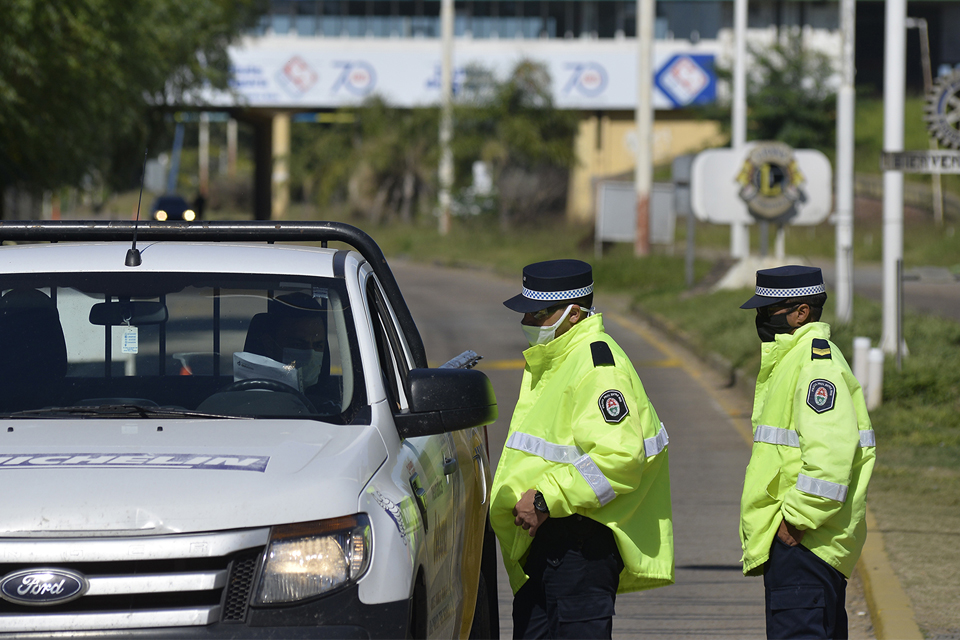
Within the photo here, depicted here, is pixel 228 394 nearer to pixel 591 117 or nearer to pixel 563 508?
pixel 563 508

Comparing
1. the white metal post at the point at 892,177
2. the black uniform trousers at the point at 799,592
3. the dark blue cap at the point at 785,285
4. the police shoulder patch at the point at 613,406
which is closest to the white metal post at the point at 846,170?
the white metal post at the point at 892,177

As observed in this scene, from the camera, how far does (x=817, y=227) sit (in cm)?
4184

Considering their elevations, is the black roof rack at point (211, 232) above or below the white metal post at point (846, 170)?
below

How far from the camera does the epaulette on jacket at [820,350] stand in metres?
4.14

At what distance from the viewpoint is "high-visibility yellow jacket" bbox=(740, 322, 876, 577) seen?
399cm

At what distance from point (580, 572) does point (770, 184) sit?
17.2 m

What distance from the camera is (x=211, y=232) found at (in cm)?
441

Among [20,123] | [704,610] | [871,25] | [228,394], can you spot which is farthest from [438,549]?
[871,25]

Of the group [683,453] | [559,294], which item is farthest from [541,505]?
[683,453]

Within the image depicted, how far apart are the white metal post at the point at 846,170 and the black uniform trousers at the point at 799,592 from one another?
10700 mm

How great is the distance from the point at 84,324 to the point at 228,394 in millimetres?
636

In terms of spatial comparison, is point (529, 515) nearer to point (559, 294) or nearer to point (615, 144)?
point (559, 294)

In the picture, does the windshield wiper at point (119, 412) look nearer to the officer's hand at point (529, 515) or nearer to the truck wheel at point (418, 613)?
the truck wheel at point (418, 613)

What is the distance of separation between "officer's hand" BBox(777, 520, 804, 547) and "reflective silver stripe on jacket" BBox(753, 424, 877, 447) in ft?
0.89
